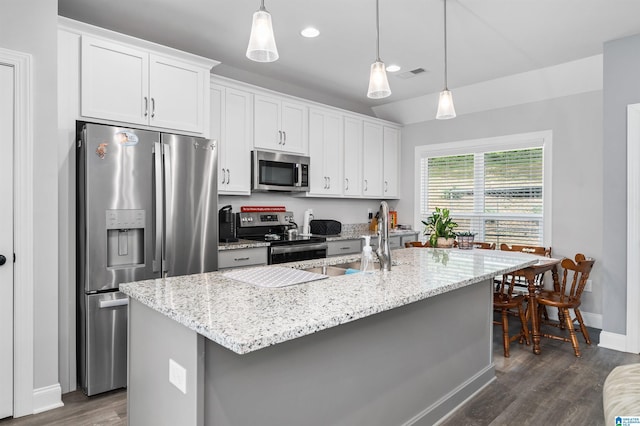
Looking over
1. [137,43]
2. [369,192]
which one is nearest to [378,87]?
[137,43]

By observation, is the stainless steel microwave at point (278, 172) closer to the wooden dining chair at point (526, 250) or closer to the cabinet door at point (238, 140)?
the cabinet door at point (238, 140)

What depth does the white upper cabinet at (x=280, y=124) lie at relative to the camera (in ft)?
13.3

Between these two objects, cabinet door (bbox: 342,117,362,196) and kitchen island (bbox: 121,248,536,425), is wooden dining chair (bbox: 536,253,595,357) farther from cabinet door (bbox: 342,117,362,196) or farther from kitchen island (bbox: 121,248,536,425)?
cabinet door (bbox: 342,117,362,196)

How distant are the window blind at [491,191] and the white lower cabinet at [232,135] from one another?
106 inches

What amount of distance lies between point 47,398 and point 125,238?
1074 millimetres

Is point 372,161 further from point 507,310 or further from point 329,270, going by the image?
point 329,270

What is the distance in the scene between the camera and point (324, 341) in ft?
5.39

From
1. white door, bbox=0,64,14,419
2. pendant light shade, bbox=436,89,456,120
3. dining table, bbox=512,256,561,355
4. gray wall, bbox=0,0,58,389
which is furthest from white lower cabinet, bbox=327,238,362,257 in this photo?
white door, bbox=0,64,14,419

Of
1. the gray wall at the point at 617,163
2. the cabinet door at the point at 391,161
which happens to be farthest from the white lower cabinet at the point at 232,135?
the gray wall at the point at 617,163

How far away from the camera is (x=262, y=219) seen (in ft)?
14.1

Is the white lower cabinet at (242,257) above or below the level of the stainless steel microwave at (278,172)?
below

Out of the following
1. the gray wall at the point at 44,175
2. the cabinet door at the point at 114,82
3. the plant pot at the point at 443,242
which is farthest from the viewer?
the plant pot at the point at 443,242

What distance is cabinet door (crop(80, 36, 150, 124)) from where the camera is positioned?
272cm

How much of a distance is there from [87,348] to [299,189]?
249 centimetres
